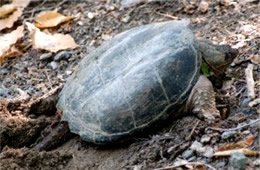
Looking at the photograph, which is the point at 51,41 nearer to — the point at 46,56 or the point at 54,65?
the point at 46,56

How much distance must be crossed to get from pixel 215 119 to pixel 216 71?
48 cm

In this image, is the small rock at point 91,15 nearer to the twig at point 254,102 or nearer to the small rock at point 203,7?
the small rock at point 203,7

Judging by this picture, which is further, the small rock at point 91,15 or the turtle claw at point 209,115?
the small rock at point 91,15

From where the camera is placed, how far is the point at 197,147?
2.52 meters

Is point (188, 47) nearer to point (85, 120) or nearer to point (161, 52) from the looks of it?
point (161, 52)

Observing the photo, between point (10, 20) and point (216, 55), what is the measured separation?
7.29ft

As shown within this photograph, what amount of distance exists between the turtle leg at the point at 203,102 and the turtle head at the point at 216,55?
201 millimetres

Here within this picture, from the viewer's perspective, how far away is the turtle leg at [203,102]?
9.14ft

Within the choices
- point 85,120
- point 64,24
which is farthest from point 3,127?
point 64,24

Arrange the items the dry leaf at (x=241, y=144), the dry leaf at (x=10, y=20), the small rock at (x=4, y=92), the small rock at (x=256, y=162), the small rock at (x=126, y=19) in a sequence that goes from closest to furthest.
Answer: the small rock at (x=256, y=162)
the dry leaf at (x=241, y=144)
the small rock at (x=4, y=92)
the small rock at (x=126, y=19)
the dry leaf at (x=10, y=20)

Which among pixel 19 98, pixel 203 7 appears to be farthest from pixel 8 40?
pixel 203 7

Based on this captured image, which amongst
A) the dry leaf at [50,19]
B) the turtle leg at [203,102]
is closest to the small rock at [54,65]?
the dry leaf at [50,19]

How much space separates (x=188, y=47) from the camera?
9.58 ft

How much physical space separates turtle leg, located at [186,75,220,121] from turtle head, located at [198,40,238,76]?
20 cm
